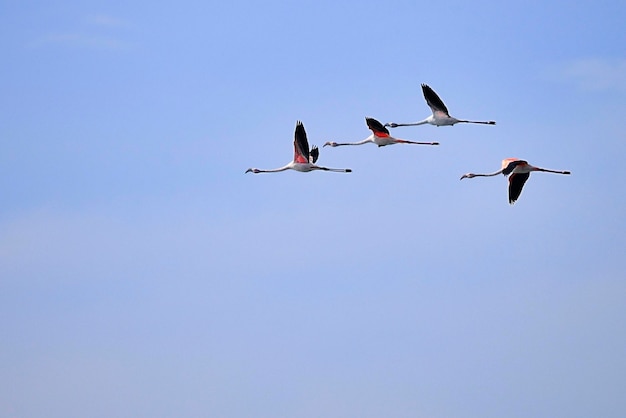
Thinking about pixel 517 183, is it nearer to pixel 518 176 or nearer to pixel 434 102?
pixel 518 176

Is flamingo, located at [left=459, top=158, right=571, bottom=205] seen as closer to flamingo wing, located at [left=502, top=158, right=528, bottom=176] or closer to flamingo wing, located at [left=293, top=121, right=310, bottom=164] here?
flamingo wing, located at [left=502, top=158, right=528, bottom=176]

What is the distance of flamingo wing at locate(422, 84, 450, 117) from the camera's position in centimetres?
5994

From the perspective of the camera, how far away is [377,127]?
61094mm

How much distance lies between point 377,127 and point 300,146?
18.2 ft

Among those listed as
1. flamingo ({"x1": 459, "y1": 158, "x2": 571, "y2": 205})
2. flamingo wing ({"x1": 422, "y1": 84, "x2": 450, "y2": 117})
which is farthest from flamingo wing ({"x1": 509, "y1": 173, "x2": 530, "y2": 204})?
flamingo wing ({"x1": 422, "y1": 84, "x2": 450, "y2": 117})

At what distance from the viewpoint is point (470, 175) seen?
57312 mm

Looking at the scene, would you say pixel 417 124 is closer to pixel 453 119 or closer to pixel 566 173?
pixel 453 119

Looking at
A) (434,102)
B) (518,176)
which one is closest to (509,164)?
(518,176)

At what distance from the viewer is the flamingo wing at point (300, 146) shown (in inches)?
2210

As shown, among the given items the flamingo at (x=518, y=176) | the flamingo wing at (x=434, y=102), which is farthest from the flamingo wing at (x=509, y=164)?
the flamingo wing at (x=434, y=102)

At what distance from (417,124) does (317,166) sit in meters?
7.64

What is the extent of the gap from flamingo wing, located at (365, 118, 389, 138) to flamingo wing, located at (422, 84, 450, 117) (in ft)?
7.45

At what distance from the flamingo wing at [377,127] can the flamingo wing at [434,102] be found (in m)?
2.27

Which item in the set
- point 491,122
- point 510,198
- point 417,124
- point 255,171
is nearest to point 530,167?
point 510,198
